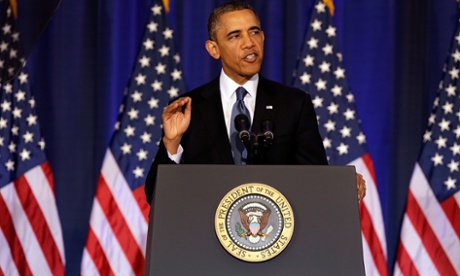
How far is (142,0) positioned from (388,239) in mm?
2092

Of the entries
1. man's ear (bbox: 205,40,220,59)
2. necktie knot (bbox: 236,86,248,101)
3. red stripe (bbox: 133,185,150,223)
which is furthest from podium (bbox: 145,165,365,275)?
red stripe (bbox: 133,185,150,223)

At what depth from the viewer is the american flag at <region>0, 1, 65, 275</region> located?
15.1ft

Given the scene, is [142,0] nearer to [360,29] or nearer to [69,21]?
[69,21]

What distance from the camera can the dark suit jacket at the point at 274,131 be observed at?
104 inches

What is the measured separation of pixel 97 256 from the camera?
4.59 meters

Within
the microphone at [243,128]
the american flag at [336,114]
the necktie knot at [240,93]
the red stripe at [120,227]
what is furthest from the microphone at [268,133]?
the red stripe at [120,227]

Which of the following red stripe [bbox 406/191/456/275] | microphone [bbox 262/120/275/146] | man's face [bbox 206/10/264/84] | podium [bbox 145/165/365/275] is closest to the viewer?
podium [bbox 145/165/365/275]

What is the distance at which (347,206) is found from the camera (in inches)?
82.0

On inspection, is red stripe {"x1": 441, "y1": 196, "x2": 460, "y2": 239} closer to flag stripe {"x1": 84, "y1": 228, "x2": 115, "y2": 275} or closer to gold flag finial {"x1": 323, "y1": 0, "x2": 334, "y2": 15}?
gold flag finial {"x1": 323, "y1": 0, "x2": 334, "y2": 15}

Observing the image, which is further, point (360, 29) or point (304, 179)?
point (360, 29)

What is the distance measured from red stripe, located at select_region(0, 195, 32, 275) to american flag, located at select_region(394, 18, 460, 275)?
7.30 ft

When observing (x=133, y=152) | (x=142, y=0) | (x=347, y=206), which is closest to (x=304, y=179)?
(x=347, y=206)

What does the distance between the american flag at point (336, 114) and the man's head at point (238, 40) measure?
1.80 m

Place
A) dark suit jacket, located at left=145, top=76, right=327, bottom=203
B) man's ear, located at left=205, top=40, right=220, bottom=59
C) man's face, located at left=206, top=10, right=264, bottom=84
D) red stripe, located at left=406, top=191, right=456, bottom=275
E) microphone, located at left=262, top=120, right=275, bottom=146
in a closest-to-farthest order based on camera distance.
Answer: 1. microphone, located at left=262, top=120, right=275, bottom=146
2. dark suit jacket, located at left=145, top=76, right=327, bottom=203
3. man's face, located at left=206, top=10, right=264, bottom=84
4. man's ear, located at left=205, top=40, right=220, bottom=59
5. red stripe, located at left=406, top=191, right=456, bottom=275
